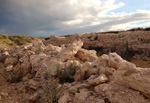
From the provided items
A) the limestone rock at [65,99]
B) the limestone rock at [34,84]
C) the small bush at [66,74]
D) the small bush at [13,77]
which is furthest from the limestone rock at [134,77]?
the small bush at [13,77]

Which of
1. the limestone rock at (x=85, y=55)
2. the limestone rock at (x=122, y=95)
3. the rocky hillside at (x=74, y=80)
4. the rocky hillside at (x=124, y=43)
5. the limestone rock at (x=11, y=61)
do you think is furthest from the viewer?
the rocky hillside at (x=124, y=43)

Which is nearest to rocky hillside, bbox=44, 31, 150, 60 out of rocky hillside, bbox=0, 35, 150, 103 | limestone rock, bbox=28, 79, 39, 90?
rocky hillside, bbox=0, 35, 150, 103

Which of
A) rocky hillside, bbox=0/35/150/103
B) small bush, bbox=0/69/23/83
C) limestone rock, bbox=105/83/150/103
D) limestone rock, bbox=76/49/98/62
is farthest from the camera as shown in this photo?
limestone rock, bbox=76/49/98/62

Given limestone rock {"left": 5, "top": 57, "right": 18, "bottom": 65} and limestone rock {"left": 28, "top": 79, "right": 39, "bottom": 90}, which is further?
limestone rock {"left": 5, "top": 57, "right": 18, "bottom": 65}

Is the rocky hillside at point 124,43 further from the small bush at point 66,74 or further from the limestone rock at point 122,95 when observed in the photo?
the limestone rock at point 122,95

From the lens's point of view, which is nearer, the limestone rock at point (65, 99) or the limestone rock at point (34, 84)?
the limestone rock at point (65, 99)

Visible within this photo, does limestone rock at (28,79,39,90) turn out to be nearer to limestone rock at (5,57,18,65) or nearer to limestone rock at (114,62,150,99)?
limestone rock at (5,57,18,65)

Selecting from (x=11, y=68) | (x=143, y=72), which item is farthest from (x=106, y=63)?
(x=11, y=68)

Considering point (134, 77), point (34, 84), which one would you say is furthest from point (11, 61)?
point (134, 77)

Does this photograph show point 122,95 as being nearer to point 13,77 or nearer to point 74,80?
point 74,80

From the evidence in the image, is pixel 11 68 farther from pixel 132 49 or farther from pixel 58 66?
pixel 132 49

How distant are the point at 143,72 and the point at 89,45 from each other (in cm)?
1241

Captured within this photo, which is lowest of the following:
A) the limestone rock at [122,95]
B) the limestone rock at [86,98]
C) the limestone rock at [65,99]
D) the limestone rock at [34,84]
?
the limestone rock at [34,84]

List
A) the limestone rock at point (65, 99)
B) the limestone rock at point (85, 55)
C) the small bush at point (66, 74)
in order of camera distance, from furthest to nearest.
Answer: the limestone rock at point (85, 55) < the small bush at point (66, 74) < the limestone rock at point (65, 99)
